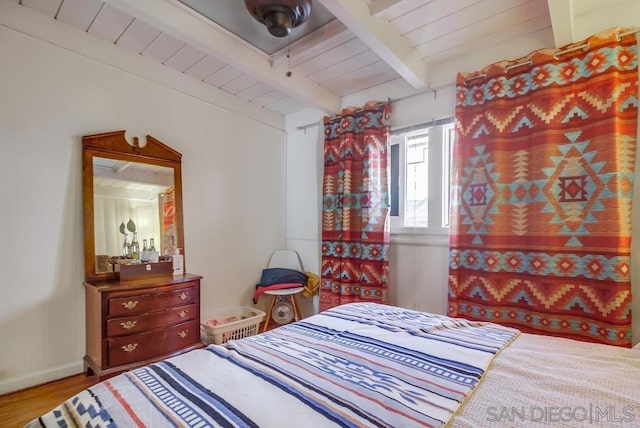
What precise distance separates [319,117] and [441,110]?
130 cm

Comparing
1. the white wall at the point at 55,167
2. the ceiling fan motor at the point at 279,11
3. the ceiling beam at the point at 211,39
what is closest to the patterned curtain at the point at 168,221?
the white wall at the point at 55,167

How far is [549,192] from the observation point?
1821 mm

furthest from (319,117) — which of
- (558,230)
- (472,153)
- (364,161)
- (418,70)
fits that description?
(558,230)

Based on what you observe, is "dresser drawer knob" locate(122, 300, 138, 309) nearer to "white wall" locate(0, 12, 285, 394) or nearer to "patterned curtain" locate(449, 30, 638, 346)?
"white wall" locate(0, 12, 285, 394)

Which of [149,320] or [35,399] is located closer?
[35,399]

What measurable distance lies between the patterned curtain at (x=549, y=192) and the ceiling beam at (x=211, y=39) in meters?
1.32

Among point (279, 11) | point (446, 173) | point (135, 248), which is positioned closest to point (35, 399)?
point (135, 248)

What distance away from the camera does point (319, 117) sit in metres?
3.23

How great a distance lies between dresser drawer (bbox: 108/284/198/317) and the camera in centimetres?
196

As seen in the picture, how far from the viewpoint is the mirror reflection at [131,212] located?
2.19 metres

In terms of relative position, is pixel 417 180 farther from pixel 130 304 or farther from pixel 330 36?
pixel 130 304

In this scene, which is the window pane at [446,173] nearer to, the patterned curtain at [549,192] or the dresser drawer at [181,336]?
the patterned curtain at [549,192]

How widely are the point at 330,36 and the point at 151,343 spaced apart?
2434 mm

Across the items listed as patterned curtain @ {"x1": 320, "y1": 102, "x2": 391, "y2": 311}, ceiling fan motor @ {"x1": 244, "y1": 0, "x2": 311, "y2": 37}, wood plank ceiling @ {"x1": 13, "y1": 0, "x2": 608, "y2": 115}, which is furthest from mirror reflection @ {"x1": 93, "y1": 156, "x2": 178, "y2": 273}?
ceiling fan motor @ {"x1": 244, "y1": 0, "x2": 311, "y2": 37}
